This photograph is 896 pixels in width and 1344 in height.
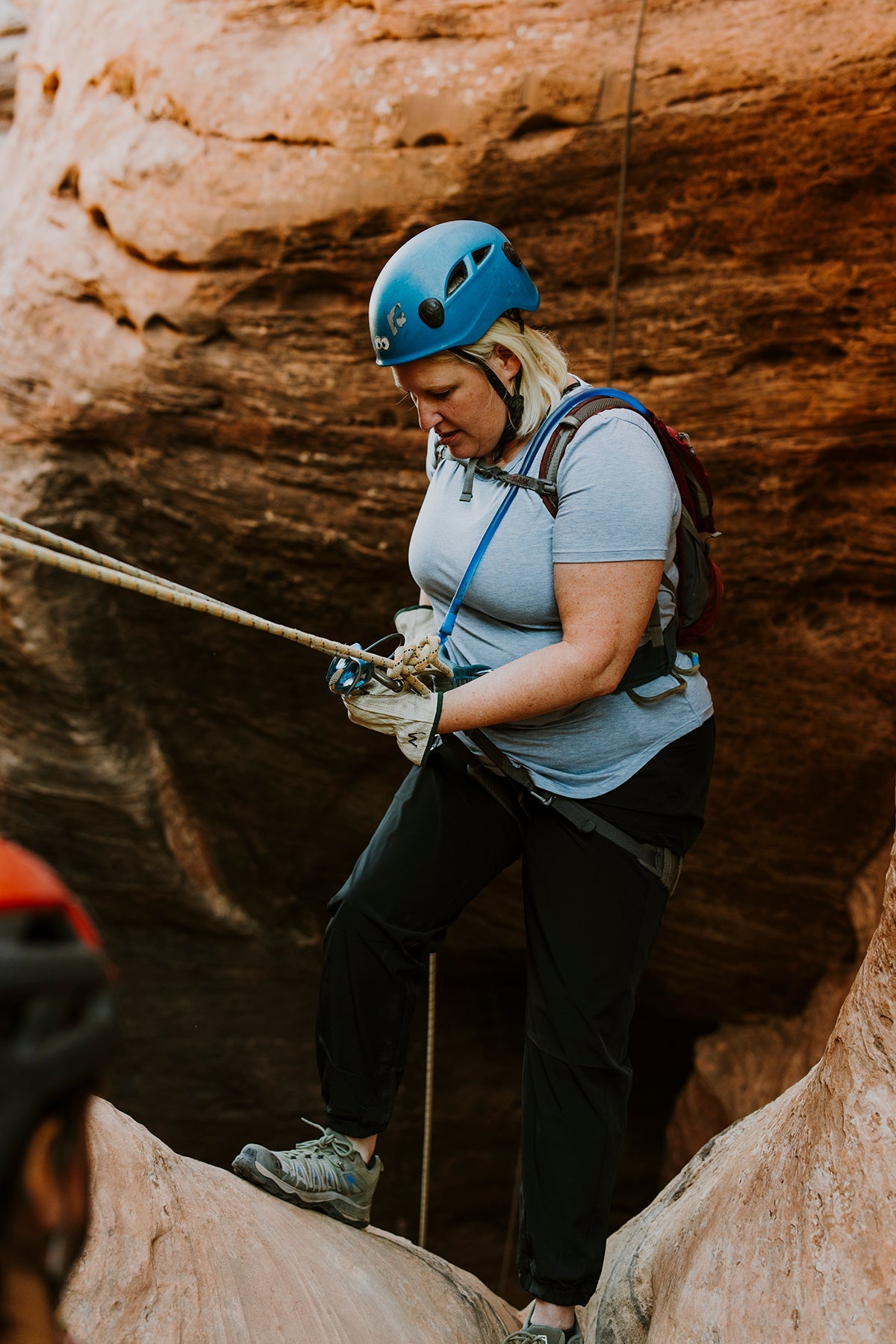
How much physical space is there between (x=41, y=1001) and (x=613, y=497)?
1.54m

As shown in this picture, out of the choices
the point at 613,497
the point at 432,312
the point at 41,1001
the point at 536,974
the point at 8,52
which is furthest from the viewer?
the point at 8,52

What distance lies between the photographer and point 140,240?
4.48 metres

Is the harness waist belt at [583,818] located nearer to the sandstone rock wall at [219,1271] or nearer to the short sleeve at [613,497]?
the short sleeve at [613,497]

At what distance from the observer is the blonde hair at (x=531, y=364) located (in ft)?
7.86

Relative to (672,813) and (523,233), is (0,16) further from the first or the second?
(672,813)

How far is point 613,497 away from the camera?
7.26 ft

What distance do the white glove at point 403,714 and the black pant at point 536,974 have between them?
287mm

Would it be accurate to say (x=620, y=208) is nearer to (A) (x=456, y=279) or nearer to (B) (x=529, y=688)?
(A) (x=456, y=279)

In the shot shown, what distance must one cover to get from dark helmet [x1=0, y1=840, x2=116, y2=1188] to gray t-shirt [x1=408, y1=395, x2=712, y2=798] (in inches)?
55.6

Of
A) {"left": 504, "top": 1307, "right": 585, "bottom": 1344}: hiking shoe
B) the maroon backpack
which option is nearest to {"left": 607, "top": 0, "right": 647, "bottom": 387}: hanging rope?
the maroon backpack

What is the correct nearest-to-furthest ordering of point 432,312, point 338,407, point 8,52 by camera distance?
point 432,312, point 338,407, point 8,52

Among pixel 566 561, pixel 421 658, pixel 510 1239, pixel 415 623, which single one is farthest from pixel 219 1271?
pixel 510 1239

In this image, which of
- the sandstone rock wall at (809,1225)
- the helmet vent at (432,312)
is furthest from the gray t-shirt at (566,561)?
the sandstone rock wall at (809,1225)

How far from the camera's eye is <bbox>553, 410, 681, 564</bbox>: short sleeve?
7.23ft
